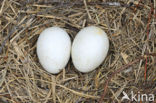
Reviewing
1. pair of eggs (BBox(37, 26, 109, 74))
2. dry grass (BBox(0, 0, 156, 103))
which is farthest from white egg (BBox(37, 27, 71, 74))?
dry grass (BBox(0, 0, 156, 103))

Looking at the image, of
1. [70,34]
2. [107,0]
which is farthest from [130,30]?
[70,34]

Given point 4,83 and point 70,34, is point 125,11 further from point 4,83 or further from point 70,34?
point 4,83

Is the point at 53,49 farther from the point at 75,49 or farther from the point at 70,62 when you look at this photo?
the point at 70,62

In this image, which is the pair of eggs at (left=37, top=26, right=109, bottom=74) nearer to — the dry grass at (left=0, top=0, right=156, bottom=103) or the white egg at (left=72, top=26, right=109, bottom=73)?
the white egg at (left=72, top=26, right=109, bottom=73)

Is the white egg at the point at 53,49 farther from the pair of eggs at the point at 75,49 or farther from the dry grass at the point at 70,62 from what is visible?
the dry grass at the point at 70,62

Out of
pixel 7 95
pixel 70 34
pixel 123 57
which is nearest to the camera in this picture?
pixel 7 95

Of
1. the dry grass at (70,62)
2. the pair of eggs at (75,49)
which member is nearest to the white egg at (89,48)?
the pair of eggs at (75,49)
